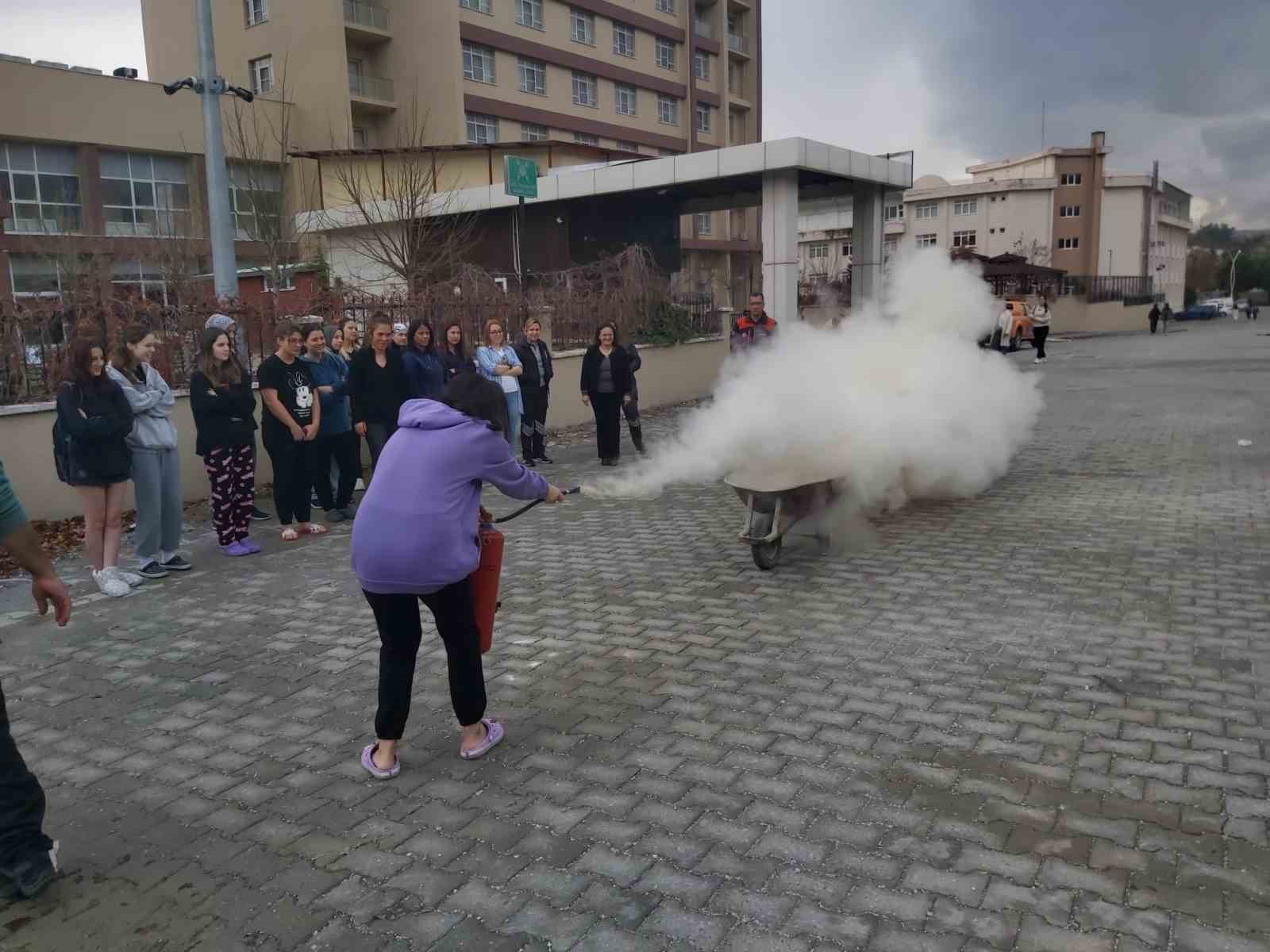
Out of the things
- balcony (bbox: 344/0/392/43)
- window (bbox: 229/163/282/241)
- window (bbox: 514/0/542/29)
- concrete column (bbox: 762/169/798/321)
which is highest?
window (bbox: 514/0/542/29)

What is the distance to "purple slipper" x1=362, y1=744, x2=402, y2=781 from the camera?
417 centimetres

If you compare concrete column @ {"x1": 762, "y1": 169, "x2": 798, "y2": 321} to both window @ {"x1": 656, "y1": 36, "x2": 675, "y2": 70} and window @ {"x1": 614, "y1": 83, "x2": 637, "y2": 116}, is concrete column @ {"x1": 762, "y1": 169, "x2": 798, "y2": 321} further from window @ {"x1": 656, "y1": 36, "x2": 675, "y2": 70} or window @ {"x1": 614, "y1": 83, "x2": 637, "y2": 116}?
window @ {"x1": 656, "y1": 36, "x2": 675, "y2": 70}

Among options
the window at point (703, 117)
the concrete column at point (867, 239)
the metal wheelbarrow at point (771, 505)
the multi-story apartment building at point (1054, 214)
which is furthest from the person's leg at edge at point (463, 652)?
the multi-story apartment building at point (1054, 214)

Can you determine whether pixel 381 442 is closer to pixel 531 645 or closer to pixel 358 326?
pixel 358 326

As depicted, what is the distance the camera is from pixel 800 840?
3561mm

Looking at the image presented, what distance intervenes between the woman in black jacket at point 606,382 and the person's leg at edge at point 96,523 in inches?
236

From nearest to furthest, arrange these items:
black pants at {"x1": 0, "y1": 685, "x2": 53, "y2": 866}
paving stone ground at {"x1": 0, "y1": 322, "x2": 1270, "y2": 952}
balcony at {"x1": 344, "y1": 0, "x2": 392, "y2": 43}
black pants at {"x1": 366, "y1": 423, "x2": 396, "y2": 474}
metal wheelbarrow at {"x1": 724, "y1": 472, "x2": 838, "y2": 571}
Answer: paving stone ground at {"x1": 0, "y1": 322, "x2": 1270, "y2": 952}
black pants at {"x1": 0, "y1": 685, "x2": 53, "y2": 866}
metal wheelbarrow at {"x1": 724, "y1": 472, "x2": 838, "y2": 571}
black pants at {"x1": 366, "y1": 423, "x2": 396, "y2": 474}
balcony at {"x1": 344, "y1": 0, "x2": 392, "y2": 43}

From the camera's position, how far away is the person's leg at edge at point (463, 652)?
412cm

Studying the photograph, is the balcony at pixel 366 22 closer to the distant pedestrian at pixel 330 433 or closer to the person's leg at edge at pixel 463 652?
the distant pedestrian at pixel 330 433

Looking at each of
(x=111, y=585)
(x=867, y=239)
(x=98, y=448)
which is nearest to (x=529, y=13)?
(x=867, y=239)

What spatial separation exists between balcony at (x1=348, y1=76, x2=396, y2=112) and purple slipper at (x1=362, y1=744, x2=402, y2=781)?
42.9 metres

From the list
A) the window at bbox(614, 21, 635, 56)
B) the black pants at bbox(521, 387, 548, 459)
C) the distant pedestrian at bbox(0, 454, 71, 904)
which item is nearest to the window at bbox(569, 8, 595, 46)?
the window at bbox(614, 21, 635, 56)

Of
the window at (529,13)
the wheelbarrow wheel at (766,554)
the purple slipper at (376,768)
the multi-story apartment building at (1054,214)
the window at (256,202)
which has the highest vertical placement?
the window at (529,13)

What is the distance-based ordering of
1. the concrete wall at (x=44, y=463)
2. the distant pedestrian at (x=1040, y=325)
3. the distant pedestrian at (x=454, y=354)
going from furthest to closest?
the distant pedestrian at (x=1040, y=325) → the distant pedestrian at (x=454, y=354) → the concrete wall at (x=44, y=463)
